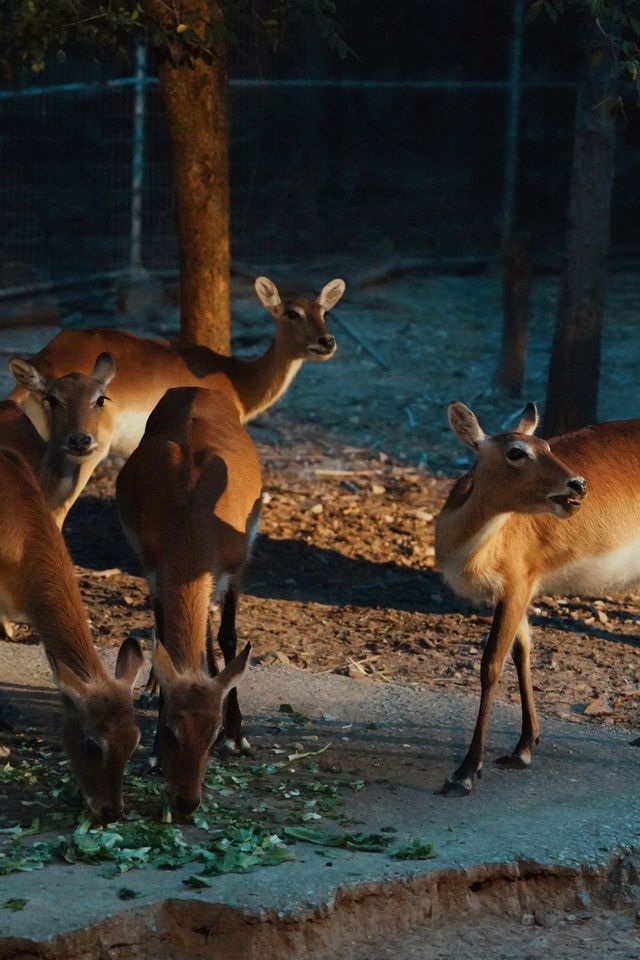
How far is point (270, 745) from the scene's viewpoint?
6477 mm

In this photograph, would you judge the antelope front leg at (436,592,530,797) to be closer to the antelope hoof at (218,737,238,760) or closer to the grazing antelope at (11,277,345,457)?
the antelope hoof at (218,737,238,760)

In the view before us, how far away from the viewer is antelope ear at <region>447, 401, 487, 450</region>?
21.3ft

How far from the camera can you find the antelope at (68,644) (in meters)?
5.35

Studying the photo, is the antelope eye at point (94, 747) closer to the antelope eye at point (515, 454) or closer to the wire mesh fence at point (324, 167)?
the antelope eye at point (515, 454)

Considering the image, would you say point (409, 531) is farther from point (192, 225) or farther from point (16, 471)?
point (16, 471)

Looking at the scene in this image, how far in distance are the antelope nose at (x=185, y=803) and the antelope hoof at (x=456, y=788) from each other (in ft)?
3.63

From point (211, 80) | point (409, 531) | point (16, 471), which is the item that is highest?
point (211, 80)

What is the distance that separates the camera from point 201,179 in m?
9.48

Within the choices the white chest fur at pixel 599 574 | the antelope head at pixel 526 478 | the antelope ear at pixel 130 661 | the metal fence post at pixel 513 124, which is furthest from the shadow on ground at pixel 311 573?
the metal fence post at pixel 513 124

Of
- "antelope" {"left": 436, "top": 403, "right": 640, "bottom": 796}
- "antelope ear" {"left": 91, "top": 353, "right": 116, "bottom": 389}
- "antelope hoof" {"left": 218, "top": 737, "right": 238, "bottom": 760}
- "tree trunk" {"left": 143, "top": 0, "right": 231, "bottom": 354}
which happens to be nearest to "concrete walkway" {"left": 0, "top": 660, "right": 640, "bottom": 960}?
"antelope hoof" {"left": 218, "top": 737, "right": 238, "bottom": 760}

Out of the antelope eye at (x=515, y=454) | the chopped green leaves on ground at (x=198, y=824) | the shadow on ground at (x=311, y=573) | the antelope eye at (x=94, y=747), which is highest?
the antelope eye at (x=515, y=454)

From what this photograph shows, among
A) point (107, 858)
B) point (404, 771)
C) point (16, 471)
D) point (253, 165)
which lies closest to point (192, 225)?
point (16, 471)

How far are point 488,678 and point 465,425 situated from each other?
1073mm

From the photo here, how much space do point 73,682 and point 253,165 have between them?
12011 millimetres
